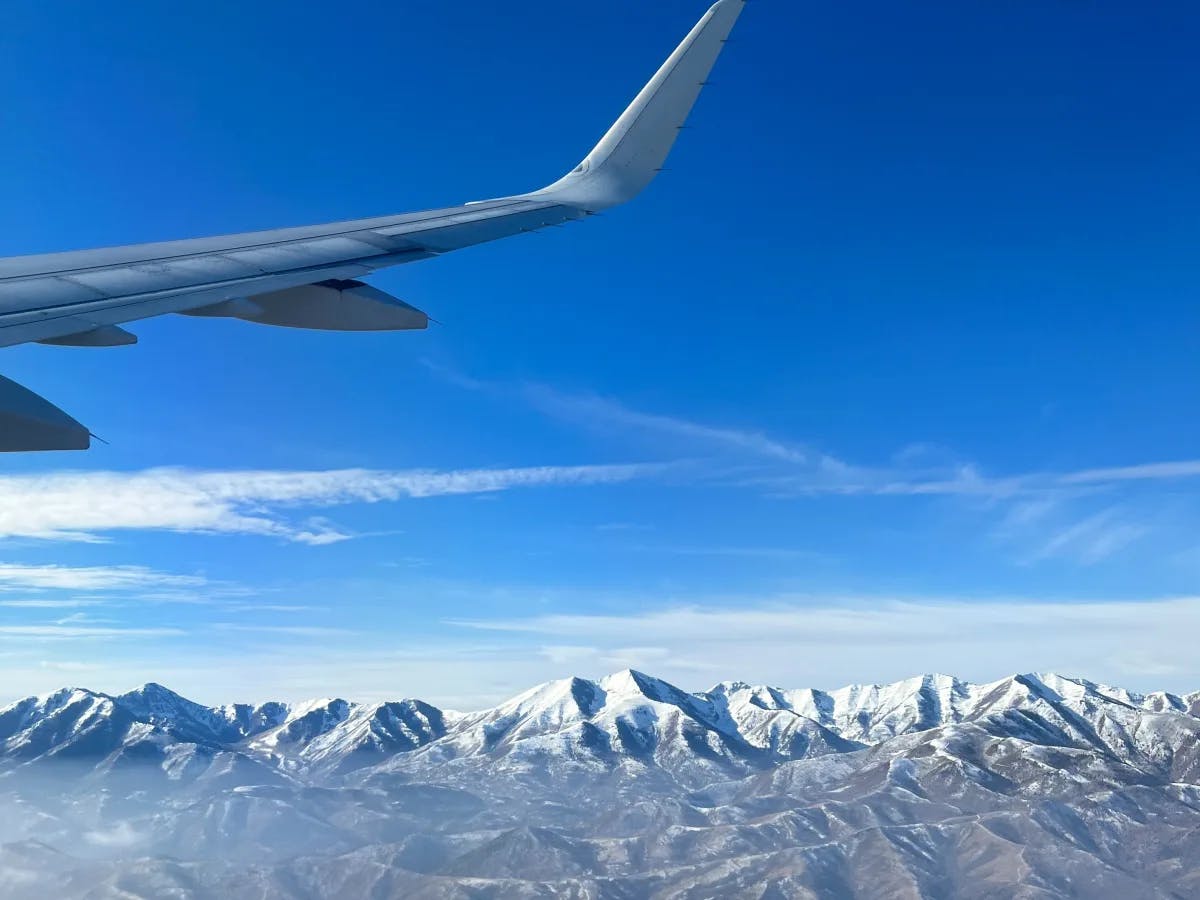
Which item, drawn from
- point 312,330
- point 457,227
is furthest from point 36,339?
point 457,227

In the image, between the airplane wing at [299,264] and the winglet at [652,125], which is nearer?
the airplane wing at [299,264]

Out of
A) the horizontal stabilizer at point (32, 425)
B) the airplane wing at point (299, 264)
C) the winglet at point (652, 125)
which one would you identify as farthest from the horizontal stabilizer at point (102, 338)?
the winglet at point (652, 125)

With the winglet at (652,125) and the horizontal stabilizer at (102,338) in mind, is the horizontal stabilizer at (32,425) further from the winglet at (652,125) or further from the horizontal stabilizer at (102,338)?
the winglet at (652,125)

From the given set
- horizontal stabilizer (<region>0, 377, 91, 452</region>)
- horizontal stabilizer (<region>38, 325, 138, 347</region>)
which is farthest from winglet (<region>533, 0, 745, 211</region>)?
horizontal stabilizer (<region>0, 377, 91, 452</region>)

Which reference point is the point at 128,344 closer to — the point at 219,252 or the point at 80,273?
the point at 80,273

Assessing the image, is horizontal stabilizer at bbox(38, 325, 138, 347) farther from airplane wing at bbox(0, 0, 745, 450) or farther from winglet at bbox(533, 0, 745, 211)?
winglet at bbox(533, 0, 745, 211)

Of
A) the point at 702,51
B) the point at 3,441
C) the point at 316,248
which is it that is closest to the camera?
the point at 3,441

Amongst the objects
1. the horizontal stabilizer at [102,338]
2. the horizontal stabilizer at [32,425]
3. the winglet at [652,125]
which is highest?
the winglet at [652,125]

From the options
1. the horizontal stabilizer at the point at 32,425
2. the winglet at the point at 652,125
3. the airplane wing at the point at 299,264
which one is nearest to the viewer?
the horizontal stabilizer at the point at 32,425
